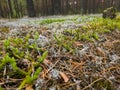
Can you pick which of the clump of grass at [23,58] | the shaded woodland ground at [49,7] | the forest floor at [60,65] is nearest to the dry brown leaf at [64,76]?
the forest floor at [60,65]

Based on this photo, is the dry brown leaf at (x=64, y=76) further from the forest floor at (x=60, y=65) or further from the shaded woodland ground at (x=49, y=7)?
the shaded woodland ground at (x=49, y=7)

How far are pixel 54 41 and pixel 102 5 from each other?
18.7 feet

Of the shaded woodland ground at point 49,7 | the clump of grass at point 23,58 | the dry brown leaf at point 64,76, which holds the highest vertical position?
the shaded woodland ground at point 49,7

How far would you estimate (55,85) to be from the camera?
114 centimetres

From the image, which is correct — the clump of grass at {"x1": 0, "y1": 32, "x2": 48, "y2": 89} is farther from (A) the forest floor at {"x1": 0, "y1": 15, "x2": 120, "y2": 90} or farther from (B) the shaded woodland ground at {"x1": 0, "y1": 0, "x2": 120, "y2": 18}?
(B) the shaded woodland ground at {"x1": 0, "y1": 0, "x2": 120, "y2": 18}

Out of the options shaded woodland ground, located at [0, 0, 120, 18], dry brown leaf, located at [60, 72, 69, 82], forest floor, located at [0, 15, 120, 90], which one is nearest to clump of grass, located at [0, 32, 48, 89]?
forest floor, located at [0, 15, 120, 90]

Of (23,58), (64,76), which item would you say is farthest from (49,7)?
(64,76)

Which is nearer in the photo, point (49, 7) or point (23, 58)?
point (23, 58)

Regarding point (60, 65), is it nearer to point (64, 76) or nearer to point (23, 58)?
point (64, 76)

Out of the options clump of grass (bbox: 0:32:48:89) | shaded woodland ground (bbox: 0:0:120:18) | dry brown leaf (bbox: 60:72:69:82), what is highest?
shaded woodland ground (bbox: 0:0:120:18)

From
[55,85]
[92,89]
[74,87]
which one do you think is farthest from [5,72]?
[92,89]

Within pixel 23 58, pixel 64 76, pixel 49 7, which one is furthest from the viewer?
pixel 49 7

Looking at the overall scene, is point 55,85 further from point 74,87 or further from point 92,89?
point 92,89

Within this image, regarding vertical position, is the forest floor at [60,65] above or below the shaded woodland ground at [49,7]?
below
